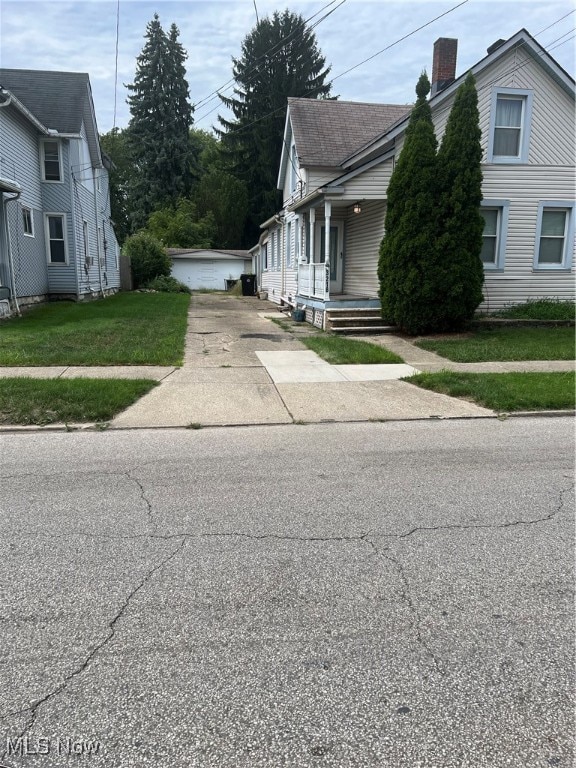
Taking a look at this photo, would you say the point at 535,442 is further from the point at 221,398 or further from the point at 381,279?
the point at 381,279

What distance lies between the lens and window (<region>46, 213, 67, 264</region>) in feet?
67.7

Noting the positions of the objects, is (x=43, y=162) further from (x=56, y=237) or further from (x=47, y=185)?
(x=56, y=237)

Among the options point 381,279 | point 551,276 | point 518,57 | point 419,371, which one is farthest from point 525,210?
point 419,371

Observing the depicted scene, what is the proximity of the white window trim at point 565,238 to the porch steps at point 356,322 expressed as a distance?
16.5ft

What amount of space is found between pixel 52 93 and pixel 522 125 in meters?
17.0

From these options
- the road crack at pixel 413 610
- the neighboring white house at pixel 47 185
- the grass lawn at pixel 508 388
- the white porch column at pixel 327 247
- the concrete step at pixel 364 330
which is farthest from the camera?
the neighboring white house at pixel 47 185

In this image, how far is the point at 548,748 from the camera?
209 cm

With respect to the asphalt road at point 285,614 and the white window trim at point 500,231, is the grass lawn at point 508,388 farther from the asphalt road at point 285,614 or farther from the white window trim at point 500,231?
the white window trim at point 500,231

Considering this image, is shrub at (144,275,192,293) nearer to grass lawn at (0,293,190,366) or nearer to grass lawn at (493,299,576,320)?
grass lawn at (0,293,190,366)

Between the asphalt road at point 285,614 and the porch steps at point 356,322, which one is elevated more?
the porch steps at point 356,322

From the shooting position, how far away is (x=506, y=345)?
11891 mm

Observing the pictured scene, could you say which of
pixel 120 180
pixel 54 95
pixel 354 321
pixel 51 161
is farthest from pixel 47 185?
pixel 120 180

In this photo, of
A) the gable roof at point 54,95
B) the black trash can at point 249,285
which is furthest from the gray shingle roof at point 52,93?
the black trash can at point 249,285

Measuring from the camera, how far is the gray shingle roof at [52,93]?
20.4 metres
